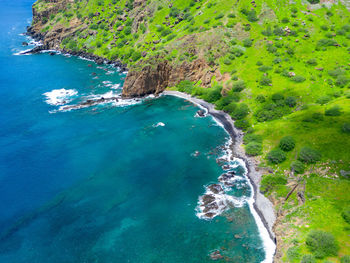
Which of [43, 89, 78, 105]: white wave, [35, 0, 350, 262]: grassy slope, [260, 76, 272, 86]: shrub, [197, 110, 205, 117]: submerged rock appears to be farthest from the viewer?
[43, 89, 78, 105]: white wave

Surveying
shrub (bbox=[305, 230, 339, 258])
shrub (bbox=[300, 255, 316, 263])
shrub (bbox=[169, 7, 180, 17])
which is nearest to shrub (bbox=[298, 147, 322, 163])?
shrub (bbox=[305, 230, 339, 258])

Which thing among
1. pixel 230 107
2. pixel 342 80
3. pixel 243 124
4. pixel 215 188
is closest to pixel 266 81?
pixel 230 107

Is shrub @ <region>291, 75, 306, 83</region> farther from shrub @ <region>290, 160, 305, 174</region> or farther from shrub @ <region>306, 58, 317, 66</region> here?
shrub @ <region>290, 160, 305, 174</region>

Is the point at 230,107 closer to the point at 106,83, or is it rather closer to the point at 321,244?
the point at 321,244

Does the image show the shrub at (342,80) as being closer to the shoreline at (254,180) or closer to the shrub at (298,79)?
the shrub at (298,79)

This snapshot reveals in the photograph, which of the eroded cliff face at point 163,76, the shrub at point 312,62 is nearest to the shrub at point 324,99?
the shrub at point 312,62

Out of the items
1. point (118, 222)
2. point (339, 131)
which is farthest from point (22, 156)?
point (339, 131)
